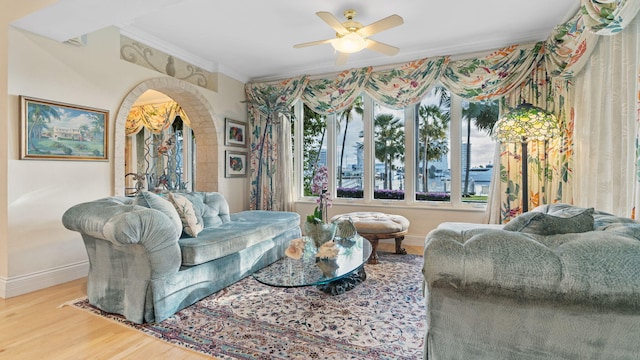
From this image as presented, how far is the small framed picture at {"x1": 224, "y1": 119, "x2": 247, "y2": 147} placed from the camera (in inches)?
197

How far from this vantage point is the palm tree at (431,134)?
445cm

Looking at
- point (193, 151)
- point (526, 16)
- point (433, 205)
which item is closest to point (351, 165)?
point (433, 205)

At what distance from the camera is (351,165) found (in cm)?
500

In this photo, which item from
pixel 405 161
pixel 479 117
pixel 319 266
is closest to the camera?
pixel 319 266

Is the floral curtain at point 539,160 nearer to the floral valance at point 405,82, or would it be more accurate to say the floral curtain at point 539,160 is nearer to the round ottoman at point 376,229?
the floral valance at point 405,82

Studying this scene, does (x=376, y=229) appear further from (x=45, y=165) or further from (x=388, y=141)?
(x=45, y=165)

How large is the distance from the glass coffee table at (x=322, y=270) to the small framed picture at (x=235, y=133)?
2.89 m

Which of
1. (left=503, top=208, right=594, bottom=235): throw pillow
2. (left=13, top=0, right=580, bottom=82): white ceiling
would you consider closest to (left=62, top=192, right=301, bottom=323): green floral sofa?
(left=13, top=0, right=580, bottom=82): white ceiling

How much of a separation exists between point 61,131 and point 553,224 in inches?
151

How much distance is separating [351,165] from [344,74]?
4.48 ft

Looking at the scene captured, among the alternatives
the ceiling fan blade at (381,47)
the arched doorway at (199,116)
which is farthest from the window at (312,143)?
the ceiling fan blade at (381,47)

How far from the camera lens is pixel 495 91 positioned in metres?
3.90

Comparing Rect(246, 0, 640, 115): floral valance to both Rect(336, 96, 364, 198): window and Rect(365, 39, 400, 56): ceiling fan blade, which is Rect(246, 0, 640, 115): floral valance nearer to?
Rect(336, 96, 364, 198): window

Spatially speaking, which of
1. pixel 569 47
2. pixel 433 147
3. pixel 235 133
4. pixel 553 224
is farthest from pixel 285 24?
pixel 553 224
